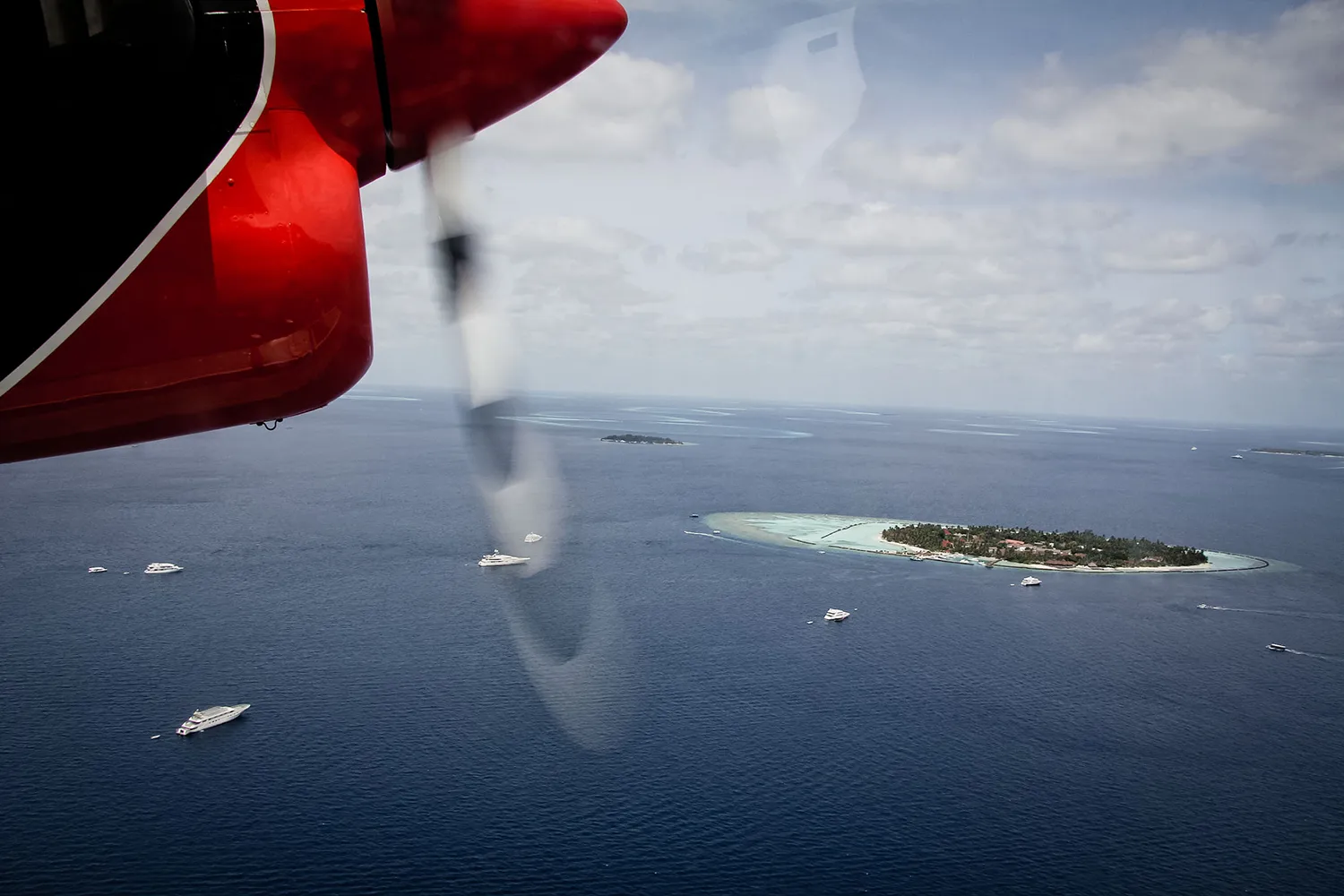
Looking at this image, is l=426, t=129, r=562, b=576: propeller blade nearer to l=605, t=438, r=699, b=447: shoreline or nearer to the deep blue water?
the deep blue water

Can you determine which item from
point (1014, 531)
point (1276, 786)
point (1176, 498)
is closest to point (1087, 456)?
point (1176, 498)

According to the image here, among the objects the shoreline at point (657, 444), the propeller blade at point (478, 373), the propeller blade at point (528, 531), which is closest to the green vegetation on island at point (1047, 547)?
the propeller blade at point (528, 531)

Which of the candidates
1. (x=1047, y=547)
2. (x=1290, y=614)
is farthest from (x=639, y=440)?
(x=1290, y=614)

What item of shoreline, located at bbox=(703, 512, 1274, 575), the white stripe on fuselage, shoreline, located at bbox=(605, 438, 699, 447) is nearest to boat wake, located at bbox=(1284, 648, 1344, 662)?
shoreline, located at bbox=(703, 512, 1274, 575)

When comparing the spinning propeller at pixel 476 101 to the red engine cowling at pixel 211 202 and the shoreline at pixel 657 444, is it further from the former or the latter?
the shoreline at pixel 657 444

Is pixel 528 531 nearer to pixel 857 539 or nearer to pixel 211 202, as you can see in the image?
pixel 857 539

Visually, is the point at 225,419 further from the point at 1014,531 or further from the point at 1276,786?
the point at 1014,531
